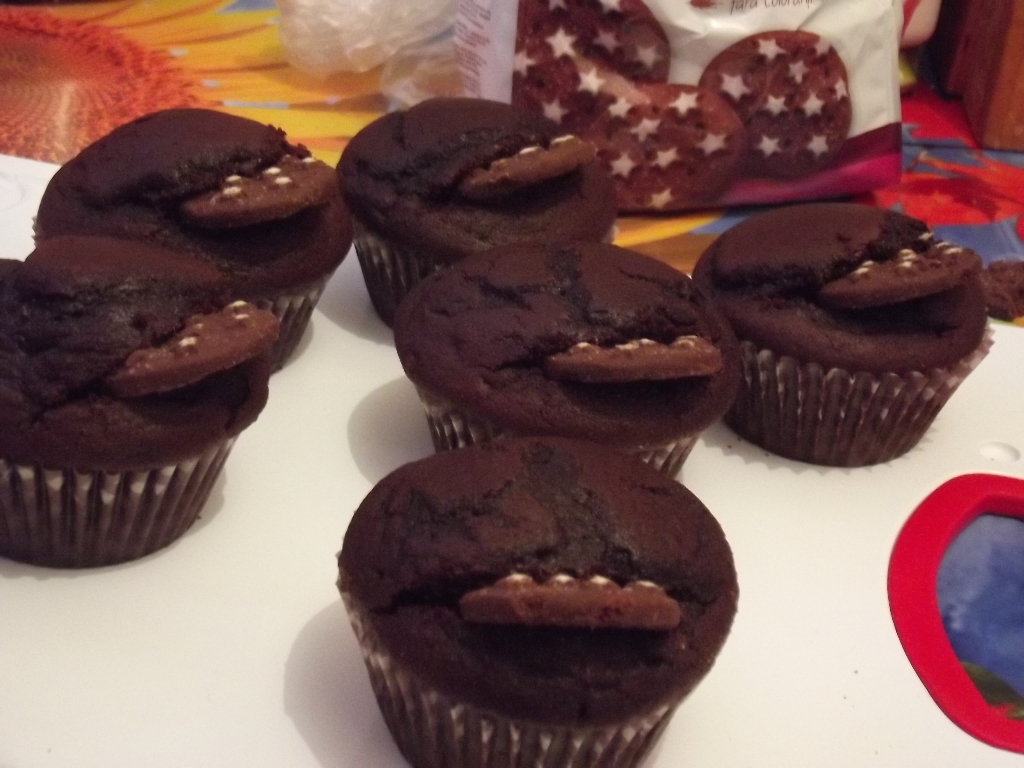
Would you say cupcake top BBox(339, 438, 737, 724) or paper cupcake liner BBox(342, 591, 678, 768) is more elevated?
cupcake top BBox(339, 438, 737, 724)

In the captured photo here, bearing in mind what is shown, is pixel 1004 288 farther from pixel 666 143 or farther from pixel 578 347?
pixel 578 347

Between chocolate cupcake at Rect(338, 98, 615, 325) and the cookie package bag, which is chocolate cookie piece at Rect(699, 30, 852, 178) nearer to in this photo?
the cookie package bag

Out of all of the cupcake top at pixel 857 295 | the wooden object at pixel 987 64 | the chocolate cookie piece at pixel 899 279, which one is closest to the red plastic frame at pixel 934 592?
the cupcake top at pixel 857 295

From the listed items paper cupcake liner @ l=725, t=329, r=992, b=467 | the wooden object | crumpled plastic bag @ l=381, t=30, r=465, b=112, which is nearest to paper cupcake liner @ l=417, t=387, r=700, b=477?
paper cupcake liner @ l=725, t=329, r=992, b=467

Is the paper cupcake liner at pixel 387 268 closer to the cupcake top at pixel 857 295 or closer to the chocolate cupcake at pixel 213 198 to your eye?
the chocolate cupcake at pixel 213 198

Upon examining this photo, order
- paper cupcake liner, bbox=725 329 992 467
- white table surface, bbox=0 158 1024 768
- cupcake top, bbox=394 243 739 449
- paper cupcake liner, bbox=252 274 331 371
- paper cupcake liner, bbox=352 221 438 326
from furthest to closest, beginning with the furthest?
1. paper cupcake liner, bbox=352 221 438 326
2. paper cupcake liner, bbox=252 274 331 371
3. paper cupcake liner, bbox=725 329 992 467
4. cupcake top, bbox=394 243 739 449
5. white table surface, bbox=0 158 1024 768

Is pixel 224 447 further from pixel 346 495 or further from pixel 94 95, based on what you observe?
pixel 94 95

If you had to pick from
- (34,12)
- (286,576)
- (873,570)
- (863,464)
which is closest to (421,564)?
(286,576)
